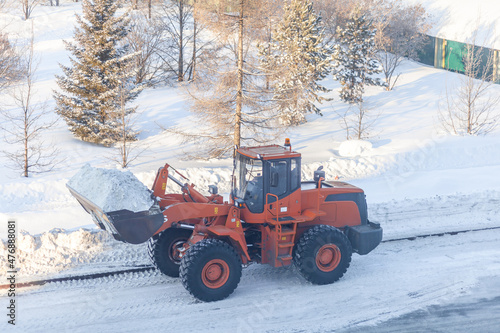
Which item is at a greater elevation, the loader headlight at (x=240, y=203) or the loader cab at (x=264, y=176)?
the loader cab at (x=264, y=176)

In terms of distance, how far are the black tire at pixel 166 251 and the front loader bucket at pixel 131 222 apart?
→ 123 centimetres

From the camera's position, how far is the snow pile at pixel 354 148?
22.2 meters

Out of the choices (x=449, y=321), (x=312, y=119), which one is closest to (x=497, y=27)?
(x=312, y=119)

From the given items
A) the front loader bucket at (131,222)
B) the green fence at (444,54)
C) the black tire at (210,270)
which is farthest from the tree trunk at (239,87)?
the green fence at (444,54)

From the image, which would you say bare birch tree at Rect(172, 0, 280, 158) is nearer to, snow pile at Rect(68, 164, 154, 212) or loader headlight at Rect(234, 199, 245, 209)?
loader headlight at Rect(234, 199, 245, 209)

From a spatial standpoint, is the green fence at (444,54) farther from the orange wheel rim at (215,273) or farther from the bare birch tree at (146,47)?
the orange wheel rim at (215,273)

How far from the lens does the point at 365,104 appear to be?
32.5 metres

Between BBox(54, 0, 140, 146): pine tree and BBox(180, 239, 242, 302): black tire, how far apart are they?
13929 millimetres

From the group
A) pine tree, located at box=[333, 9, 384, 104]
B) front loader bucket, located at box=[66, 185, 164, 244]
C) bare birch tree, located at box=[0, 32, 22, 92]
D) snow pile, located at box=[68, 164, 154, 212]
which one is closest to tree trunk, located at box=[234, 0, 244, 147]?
snow pile, located at box=[68, 164, 154, 212]

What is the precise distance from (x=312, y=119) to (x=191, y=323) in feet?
72.9

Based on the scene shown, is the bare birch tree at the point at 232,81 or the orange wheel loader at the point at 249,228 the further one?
the bare birch tree at the point at 232,81

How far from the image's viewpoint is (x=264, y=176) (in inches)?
379

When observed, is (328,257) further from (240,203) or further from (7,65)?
(7,65)

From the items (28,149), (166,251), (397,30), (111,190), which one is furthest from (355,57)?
(111,190)
